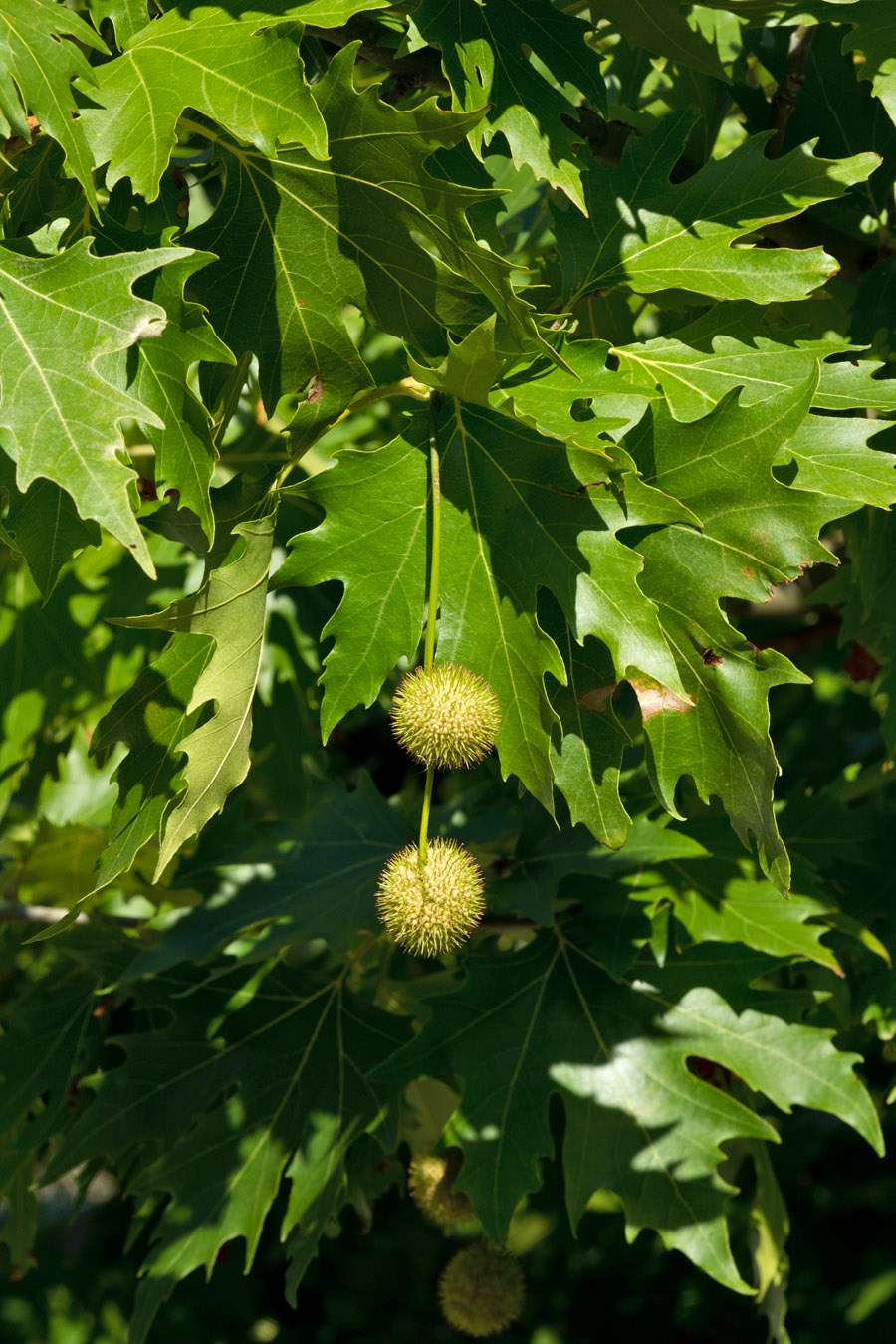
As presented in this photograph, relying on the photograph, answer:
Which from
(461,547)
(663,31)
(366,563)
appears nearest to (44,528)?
A: (366,563)

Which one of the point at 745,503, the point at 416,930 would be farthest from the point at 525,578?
the point at 416,930

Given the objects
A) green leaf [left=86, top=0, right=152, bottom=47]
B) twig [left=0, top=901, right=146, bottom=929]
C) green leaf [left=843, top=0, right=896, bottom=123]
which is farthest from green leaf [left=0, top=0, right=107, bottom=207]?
twig [left=0, top=901, right=146, bottom=929]

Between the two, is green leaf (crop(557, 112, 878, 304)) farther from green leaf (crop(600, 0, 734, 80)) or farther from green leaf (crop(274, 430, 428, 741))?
green leaf (crop(274, 430, 428, 741))

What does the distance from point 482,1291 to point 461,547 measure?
1.71m

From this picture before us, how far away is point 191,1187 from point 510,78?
1774mm

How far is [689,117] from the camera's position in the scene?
155 cm

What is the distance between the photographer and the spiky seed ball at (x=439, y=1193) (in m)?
2.08

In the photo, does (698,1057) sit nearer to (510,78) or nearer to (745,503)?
(745,503)

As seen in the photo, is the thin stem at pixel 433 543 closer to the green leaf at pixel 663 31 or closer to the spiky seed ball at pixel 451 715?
the spiky seed ball at pixel 451 715

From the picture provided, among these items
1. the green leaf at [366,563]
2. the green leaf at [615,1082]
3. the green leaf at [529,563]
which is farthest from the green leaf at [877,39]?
the green leaf at [615,1082]

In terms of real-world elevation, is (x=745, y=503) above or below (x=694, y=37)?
below

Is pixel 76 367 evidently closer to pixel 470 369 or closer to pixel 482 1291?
pixel 470 369

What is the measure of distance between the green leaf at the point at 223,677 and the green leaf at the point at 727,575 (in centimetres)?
45

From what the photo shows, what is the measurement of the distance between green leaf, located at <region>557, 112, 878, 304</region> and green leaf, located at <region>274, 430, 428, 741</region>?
1.32 feet
